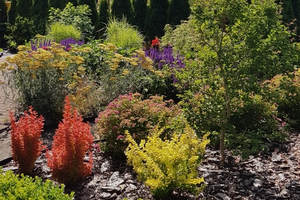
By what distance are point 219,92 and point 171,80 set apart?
2659 mm

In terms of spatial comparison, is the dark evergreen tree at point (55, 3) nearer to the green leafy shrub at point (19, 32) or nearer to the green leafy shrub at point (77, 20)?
Result: the green leafy shrub at point (19, 32)

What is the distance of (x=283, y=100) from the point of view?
5543mm

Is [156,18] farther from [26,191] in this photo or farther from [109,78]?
[26,191]

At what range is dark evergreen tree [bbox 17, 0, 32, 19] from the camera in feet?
44.3

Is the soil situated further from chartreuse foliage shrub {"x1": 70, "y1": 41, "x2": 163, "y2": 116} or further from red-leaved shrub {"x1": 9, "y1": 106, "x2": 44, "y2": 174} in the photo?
chartreuse foliage shrub {"x1": 70, "y1": 41, "x2": 163, "y2": 116}

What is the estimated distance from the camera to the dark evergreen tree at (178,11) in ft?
37.0

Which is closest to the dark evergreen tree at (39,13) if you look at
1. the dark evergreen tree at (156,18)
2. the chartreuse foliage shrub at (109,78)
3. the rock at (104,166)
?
the dark evergreen tree at (156,18)

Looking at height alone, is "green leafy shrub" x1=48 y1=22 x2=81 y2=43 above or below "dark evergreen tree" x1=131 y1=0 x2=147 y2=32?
below

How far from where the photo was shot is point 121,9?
12.2 metres

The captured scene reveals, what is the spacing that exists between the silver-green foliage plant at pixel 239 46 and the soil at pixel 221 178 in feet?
1.82

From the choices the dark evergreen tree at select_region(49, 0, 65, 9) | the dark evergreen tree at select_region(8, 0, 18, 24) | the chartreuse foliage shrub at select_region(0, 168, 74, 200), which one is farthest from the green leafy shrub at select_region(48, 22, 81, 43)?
the chartreuse foliage shrub at select_region(0, 168, 74, 200)

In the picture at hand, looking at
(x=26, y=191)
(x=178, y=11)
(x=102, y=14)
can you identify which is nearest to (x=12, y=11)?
(x=102, y=14)

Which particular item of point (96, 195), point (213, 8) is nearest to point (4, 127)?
point (96, 195)

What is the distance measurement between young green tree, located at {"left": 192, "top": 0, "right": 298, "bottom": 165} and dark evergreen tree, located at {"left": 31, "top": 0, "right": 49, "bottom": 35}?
10.1 metres
